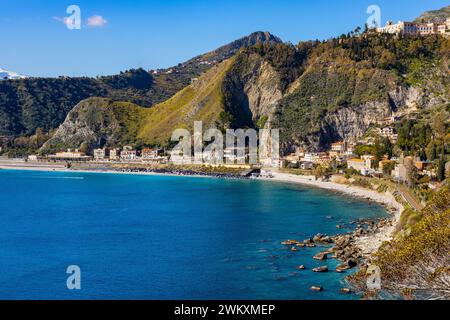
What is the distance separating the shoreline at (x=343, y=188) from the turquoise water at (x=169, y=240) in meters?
2.38

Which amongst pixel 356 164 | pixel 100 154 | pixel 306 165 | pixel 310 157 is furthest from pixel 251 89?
pixel 356 164

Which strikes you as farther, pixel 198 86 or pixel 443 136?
pixel 198 86

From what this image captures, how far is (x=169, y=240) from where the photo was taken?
40.0 m

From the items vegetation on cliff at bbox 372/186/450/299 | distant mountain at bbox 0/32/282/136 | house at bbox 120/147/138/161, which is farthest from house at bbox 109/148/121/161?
vegetation on cliff at bbox 372/186/450/299

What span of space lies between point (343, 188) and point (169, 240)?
116 ft

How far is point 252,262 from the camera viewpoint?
107ft

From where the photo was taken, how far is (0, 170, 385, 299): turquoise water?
92.0ft

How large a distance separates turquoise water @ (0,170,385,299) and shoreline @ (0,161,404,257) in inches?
93.6
